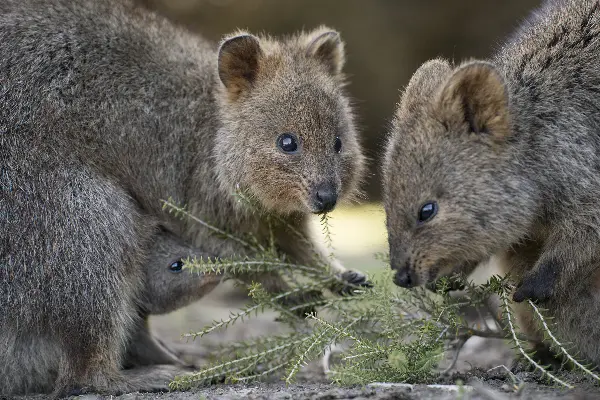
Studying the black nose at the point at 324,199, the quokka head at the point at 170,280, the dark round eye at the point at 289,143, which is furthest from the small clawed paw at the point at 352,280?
the dark round eye at the point at 289,143

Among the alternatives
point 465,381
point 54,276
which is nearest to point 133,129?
point 54,276

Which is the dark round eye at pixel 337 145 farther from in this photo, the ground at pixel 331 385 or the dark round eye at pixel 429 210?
the dark round eye at pixel 429 210

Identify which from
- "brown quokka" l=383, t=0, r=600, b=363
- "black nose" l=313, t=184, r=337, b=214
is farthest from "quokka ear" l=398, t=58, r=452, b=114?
"black nose" l=313, t=184, r=337, b=214

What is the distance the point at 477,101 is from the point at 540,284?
1.37 metres

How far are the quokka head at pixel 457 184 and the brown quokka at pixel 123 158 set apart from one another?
1.11m

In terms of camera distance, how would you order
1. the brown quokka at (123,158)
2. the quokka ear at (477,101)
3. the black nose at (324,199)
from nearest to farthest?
the quokka ear at (477,101) → the brown quokka at (123,158) → the black nose at (324,199)

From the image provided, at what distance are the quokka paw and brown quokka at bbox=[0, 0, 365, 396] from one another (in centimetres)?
173

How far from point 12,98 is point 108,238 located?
54.3 inches

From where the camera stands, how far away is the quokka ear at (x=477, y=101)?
18.1 ft

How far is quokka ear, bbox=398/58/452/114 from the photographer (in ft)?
19.4

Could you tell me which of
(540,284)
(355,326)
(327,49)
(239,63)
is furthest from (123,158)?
(540,284)

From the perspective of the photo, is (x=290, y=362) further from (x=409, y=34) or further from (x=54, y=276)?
(x=409, y=34)

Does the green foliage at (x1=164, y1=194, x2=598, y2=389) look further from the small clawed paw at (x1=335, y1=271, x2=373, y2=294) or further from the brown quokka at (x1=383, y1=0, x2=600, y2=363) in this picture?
the brown quokka at (x1=383, y1=0, x2=600, y2=363)

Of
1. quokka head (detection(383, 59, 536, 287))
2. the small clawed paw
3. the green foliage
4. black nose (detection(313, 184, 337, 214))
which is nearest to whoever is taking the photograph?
quokka head (detection(383, 59, 536, 287))
